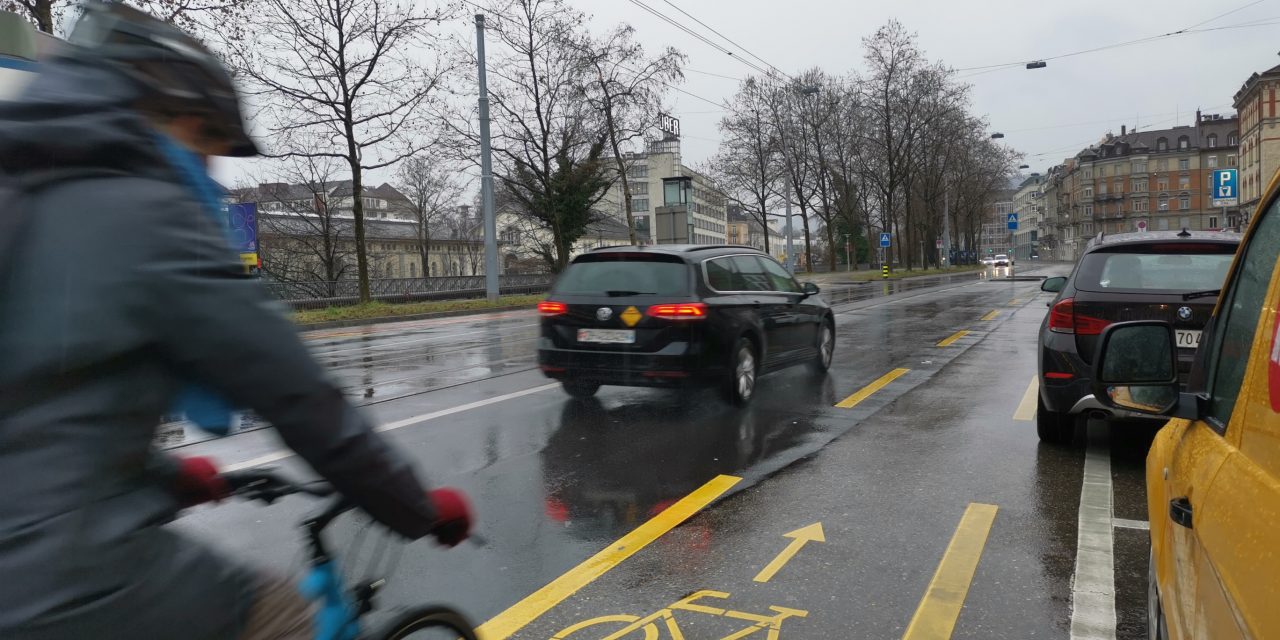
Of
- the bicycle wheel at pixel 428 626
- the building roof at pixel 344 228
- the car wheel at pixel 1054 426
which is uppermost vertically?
the building roof at pixel 344 228

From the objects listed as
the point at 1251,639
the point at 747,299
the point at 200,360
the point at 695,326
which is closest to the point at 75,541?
the point at 200,360

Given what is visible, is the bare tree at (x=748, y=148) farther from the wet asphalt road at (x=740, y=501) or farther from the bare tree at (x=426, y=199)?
the wet asphalt road at (x=740, y=501)

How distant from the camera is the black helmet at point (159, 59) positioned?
135cm

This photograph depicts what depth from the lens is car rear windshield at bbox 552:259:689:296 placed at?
25.7ft

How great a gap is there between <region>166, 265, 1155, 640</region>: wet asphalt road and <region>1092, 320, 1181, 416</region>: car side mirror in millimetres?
1424

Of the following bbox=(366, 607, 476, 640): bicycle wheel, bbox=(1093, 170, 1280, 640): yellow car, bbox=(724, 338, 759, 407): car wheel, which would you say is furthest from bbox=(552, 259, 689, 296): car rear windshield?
bbox=(366, 607, 476, 640): bicycle wheel

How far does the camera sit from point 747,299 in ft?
27.8

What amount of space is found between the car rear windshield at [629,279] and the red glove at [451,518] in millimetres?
5963

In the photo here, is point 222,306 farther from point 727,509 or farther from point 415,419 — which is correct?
point 415,419

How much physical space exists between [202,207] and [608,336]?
254 inches

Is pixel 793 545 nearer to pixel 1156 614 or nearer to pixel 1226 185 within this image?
pixel 1156 614

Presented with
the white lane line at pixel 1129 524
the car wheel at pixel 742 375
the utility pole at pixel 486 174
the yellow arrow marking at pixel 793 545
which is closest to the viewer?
the yellow arrow marking at pixel 793 545

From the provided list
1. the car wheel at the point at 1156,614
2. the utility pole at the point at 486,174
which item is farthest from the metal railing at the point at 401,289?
the car wheel at the point at 1156,614

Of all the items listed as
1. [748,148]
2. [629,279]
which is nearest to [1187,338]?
[629,279]
